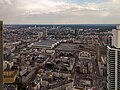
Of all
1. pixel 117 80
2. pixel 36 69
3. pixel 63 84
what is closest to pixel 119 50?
pixel 117 80

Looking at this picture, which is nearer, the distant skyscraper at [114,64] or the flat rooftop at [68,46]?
the distant skyscraper at [114,64]

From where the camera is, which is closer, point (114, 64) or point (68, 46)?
point (114, 64)

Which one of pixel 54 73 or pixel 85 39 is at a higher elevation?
pixel 85 39

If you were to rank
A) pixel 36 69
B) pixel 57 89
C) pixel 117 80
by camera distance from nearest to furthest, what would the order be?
1. pixel 117 80
2. pixel 57 89
3. pixel 36 69

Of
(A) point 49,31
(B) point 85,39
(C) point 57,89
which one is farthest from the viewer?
(A) point 49,31

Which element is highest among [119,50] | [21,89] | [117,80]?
[119,50]

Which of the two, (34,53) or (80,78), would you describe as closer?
(80,78)

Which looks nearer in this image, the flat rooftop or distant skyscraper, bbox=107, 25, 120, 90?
distant skyscraper, bbox=107, 25, 120, 90

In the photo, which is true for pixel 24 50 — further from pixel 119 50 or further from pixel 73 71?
pixel 119 50
